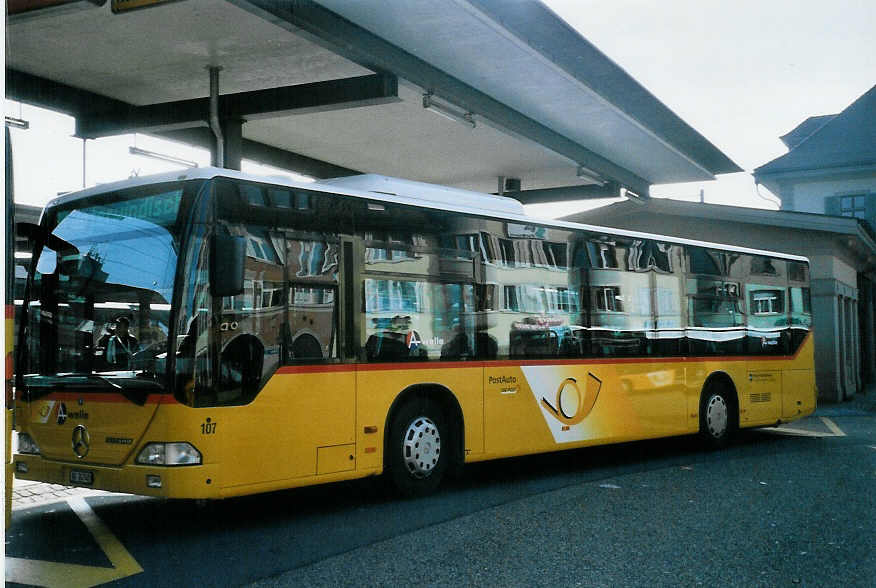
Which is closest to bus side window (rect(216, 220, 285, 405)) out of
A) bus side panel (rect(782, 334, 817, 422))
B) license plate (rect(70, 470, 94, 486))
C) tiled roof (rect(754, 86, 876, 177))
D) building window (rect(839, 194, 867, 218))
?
license plate (rect(70, 470, 94, 486))

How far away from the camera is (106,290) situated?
773 centimetres

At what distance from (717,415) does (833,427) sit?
4808mm

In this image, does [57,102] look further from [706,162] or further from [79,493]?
[706,162]

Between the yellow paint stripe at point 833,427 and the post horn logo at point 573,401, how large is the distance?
644 cm

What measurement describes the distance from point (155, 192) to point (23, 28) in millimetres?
5228

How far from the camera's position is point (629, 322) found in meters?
12.3

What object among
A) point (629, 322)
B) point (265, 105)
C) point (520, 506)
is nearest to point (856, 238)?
point (629, 322)

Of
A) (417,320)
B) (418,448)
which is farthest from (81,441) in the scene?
(417,320)

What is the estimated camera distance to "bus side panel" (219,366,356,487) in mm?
7512

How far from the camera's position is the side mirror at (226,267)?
737 centimetres

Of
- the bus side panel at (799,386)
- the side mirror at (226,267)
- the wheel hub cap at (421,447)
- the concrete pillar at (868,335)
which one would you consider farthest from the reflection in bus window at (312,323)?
the concrete pillar at (868,335)

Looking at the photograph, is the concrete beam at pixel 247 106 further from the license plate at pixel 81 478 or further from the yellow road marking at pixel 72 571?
the yellow road marking at pixel 72 571

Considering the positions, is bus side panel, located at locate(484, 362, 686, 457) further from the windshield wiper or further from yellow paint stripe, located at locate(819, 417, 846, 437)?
yellow paint stripe, located at locate(819, 417, 846, 437)

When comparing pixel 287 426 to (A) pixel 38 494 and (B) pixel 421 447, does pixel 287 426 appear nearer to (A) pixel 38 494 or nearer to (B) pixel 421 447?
(B) pixel 421 447
